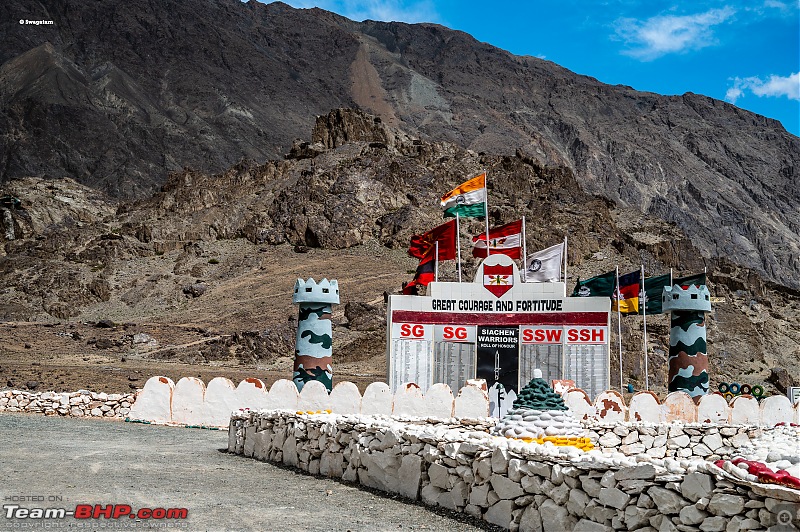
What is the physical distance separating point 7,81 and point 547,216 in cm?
10624

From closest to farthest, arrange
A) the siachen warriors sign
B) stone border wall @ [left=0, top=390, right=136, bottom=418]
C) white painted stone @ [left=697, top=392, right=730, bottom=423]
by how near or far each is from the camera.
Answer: white painted stone @ [left=697, top=392, right=730, bottom=423], stone border wall @ [left=0, top=390, right=136, bottom=418], the siachen warriors sign

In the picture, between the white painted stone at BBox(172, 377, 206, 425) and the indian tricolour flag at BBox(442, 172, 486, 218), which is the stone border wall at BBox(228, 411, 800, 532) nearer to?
the white painted stone at BBox(172, 377, 206, 425)

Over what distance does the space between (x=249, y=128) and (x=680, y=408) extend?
144850 mm

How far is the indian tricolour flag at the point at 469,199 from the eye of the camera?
30.4 meters

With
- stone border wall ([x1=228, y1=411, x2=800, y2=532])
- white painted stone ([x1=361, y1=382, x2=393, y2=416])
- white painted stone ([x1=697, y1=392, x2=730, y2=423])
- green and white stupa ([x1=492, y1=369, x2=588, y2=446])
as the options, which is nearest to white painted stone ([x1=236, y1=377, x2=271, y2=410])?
white painted stone ([x1=361, y1=382, x2=393, y2=416])

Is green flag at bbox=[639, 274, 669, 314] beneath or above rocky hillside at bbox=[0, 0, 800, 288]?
beneath

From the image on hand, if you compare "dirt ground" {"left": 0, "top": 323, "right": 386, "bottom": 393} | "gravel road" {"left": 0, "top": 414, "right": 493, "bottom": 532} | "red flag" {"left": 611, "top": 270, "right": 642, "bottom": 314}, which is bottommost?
"gravel road" {"left": 0, "top": 414, "right": 493, "bottom": 532}

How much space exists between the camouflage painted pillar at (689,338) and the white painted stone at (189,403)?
13.2 metres

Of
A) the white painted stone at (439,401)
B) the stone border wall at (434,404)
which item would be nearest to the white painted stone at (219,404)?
the stone border wall at (434,404)

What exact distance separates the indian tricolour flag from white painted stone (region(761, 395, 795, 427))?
12276 millimetres

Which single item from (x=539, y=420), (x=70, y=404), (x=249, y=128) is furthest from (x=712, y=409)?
(x=249, y=128)

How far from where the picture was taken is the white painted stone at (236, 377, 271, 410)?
77.3 ft

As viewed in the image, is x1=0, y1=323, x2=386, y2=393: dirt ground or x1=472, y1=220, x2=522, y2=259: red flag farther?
x1=0, y1=323, x2=386, y2=393: dirt ground

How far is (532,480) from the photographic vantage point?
9.38m
